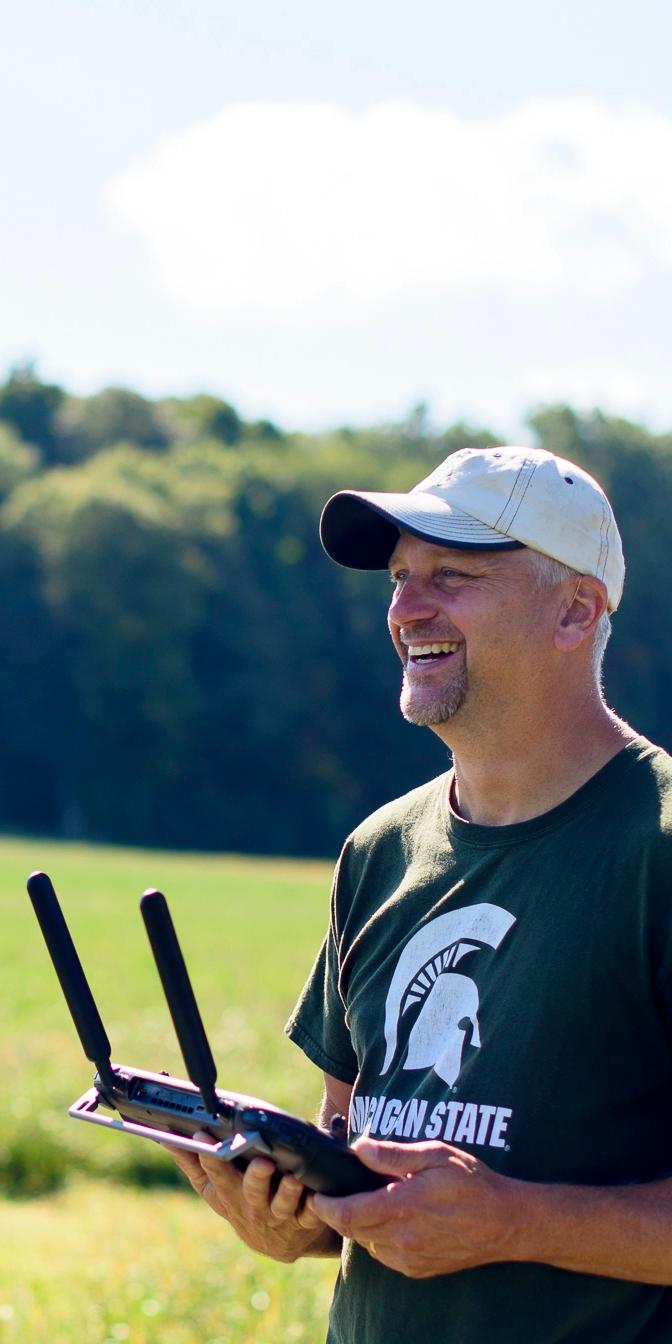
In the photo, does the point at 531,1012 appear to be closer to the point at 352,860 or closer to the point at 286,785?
the point at 352,860

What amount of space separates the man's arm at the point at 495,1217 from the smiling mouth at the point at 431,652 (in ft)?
2.94

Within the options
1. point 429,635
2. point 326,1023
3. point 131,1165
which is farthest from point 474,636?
point 131,1165

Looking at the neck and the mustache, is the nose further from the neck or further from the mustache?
the neck

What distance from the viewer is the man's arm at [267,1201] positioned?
2559 mm

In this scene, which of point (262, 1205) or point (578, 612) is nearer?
point (262, 1205)

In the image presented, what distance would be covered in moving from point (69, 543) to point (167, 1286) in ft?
205

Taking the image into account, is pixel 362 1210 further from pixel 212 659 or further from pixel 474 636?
pixel 212 659

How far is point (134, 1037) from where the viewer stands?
52.6 feet

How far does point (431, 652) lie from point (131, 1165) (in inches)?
352

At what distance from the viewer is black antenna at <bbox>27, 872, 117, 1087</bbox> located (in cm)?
256

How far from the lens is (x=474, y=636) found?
9.76ft

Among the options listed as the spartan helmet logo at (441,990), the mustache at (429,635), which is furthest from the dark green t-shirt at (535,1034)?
the mustache at (429,635)

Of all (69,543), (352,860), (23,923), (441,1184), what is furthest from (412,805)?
(69,543)

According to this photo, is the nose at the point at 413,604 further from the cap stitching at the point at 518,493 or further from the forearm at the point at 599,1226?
the forearm at the point at 599,1226
